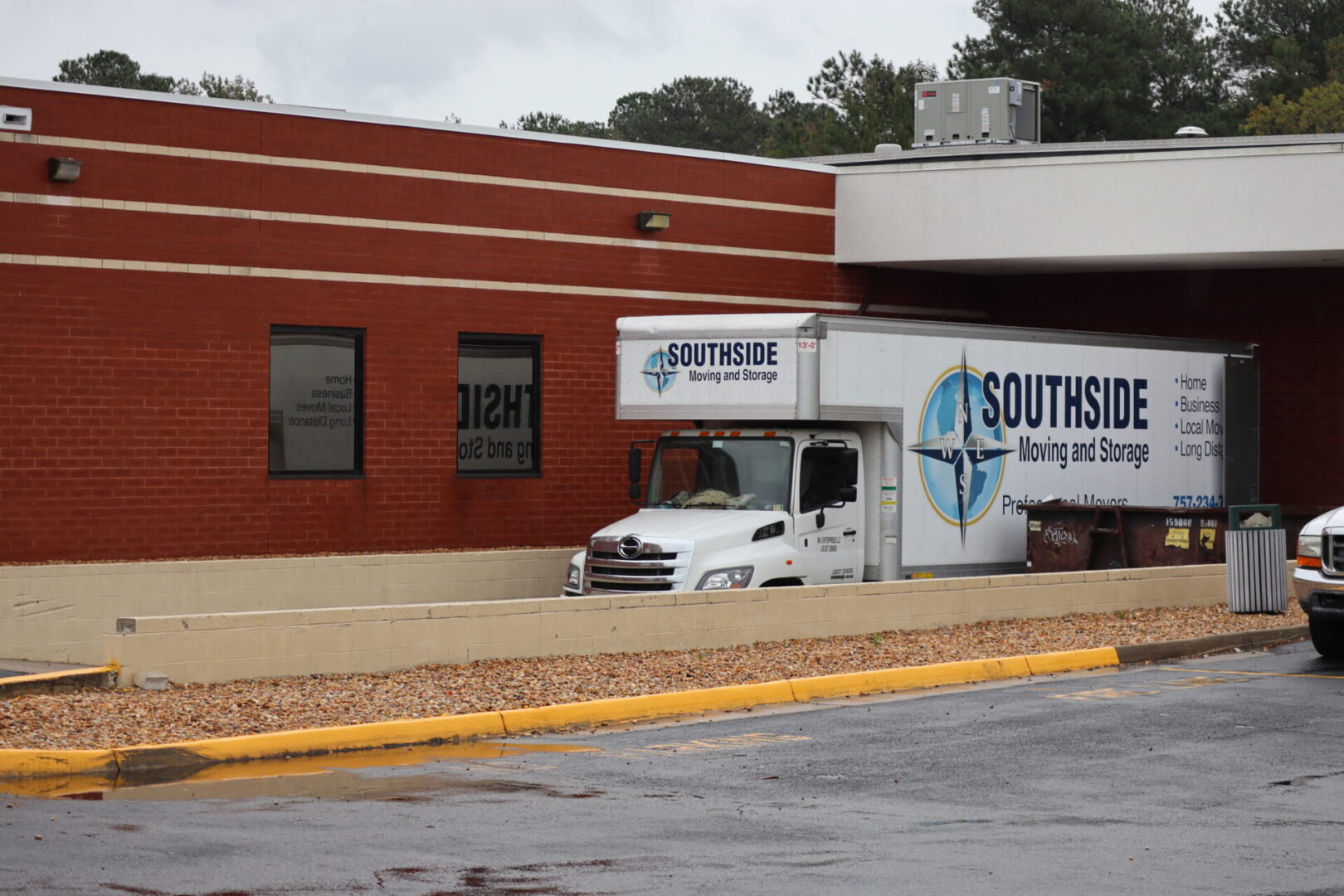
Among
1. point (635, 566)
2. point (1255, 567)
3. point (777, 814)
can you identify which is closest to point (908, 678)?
point (635, 566)

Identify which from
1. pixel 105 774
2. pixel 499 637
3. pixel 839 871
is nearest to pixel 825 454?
pixel 499 637

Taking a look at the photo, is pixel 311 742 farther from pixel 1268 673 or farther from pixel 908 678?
pixel 1268 673

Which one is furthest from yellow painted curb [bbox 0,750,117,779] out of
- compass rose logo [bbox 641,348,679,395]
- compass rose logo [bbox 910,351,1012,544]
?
compass rose logo [bbox 910,351,1012,544]

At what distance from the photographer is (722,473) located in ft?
60.4

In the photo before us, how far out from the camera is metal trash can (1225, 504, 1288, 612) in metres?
18.8

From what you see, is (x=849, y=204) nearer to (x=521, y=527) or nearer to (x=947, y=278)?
(x=947, y=278)

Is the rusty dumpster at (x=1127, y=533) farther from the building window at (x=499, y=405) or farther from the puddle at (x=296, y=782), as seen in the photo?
the puddle at (x=296, y=782)

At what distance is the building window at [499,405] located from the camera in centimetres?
2312

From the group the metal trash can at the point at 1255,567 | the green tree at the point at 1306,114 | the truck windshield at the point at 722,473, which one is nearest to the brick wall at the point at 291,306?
the truck windshield at the point at 722,473

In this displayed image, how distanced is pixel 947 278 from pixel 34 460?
14.3 metres

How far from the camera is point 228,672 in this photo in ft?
45.1

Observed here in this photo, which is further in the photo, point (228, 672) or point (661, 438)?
point (661, 438)

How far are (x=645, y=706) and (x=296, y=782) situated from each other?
3.42 m

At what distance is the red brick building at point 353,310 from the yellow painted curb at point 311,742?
9.11m
